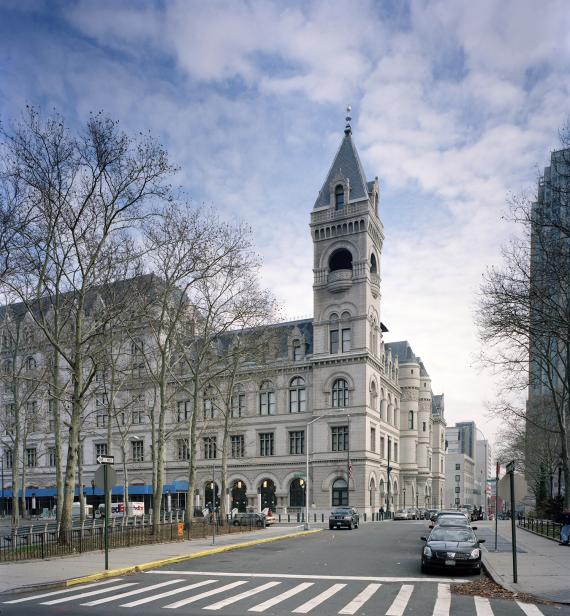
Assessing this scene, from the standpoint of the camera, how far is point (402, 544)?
30812 millimetres

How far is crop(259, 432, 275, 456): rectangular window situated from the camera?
248 feet

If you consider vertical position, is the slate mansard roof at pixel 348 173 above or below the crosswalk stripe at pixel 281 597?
above

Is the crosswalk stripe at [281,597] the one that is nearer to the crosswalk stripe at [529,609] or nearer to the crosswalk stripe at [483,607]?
the crosswalk stripe at [483,607]

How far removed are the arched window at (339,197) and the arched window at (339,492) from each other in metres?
31.0

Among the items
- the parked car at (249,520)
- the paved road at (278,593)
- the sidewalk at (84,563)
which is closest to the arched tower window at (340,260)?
the parked car at (249,520)

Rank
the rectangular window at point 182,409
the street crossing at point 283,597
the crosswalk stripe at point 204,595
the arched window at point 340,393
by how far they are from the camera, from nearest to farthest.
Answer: the street crossing at point 283,597, the crosswalk stripe at point 204,595, the arched window at point 340,393, the rectangular window at point 182,409

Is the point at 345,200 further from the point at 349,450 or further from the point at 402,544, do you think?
the point at 402,544

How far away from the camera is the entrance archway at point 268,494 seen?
7400 cm

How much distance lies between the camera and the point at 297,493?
72875mm

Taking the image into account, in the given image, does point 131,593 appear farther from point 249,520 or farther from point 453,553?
point 249,520

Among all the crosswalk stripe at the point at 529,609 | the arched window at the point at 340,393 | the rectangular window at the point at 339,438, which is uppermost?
the arched window at the point at 340,393

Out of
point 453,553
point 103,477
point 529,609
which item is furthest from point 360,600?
point 103,477

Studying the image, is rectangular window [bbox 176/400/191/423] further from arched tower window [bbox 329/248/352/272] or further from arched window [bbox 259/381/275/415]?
arched tower window [bbox 329/248/352/272]

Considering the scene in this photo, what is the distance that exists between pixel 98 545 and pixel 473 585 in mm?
16196
